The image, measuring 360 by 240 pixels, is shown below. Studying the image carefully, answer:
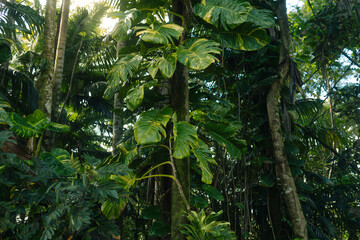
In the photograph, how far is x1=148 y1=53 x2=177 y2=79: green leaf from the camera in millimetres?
2751

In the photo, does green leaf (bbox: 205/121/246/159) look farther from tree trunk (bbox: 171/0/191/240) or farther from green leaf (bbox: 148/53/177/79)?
green leaf (bbox: 148/53/177/79)

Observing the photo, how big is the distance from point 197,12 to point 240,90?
6.60 ft

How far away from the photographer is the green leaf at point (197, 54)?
2.63 metres

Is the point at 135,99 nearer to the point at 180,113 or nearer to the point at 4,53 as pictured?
the point at 180,113

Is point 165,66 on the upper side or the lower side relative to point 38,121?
upper

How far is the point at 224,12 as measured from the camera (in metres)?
3.01

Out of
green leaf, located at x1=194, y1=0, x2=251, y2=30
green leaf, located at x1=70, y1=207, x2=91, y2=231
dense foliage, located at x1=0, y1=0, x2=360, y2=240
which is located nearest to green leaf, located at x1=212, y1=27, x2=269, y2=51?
dense foliage, located at x1=0, y1=0, x2=360, y2=240

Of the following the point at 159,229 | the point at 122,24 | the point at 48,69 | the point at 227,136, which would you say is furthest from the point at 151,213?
the point at 48,69

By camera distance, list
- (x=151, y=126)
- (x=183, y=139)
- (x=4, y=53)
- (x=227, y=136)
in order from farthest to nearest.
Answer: (x=4, y=53) < (x=227, y=136) < (x=151, y=126) < (x=183, y=139)

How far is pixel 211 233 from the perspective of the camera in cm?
250

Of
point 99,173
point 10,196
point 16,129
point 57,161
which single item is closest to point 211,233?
point 99,173

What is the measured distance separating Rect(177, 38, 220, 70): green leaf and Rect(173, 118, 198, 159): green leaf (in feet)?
Answer: 1.79

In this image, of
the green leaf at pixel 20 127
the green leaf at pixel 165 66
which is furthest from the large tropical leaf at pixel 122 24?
the green leaf at pixel 20 127

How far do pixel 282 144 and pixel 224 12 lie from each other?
6.66ft
